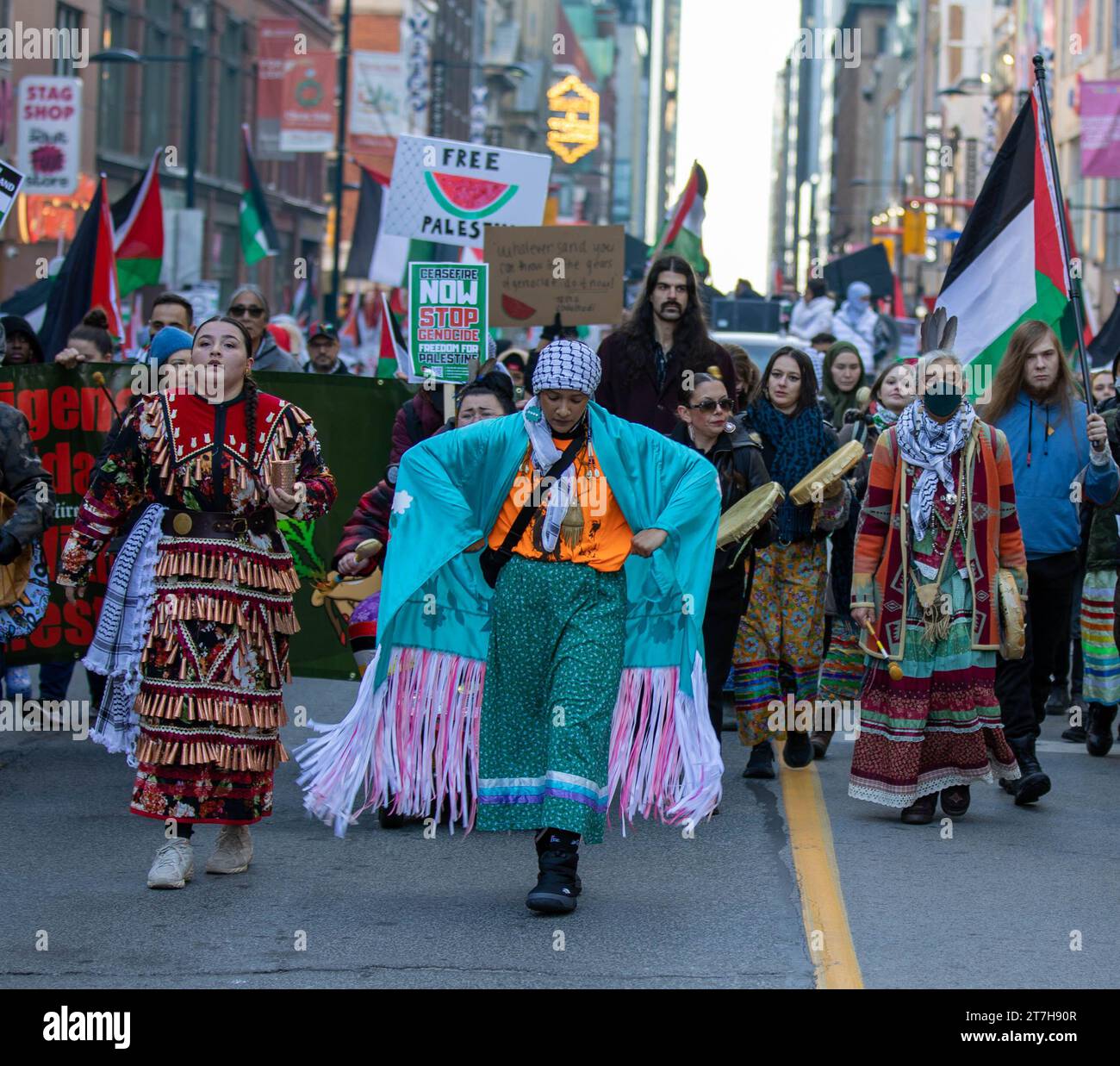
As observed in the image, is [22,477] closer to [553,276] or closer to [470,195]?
[553,276]

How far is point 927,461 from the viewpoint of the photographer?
783 cm

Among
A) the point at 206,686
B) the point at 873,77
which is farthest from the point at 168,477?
the point at 873,77

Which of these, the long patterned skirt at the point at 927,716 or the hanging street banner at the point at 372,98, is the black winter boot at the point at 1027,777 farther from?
the hanging street banner at the point at 372,98

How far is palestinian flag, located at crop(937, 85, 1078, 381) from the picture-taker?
942cm

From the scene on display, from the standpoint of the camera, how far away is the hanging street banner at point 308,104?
110 feet

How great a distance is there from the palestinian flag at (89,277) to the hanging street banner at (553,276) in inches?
95.1

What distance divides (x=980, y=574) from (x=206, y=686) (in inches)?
119

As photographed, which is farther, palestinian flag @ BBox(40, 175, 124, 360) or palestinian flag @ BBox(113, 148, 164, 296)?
palestinian flag @ BBox(113, 148, 164, 296)

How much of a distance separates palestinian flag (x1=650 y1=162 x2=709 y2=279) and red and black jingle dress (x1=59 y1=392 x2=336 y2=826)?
407 inches

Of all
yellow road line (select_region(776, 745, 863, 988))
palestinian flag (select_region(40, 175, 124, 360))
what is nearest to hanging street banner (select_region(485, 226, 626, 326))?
palestinian flag (select_region(40, 175, 124, 360))

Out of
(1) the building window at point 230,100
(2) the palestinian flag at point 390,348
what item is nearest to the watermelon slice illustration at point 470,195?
(2) the palestinian flag at point 390,348

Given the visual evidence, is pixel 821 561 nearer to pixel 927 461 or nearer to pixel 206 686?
pixel 927 461

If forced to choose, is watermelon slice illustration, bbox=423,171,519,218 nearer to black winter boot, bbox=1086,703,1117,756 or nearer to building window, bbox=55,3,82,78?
black winter boot, bbox=1086,703,1117,756

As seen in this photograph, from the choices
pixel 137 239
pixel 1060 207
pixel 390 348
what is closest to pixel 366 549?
pixel 1060 207
